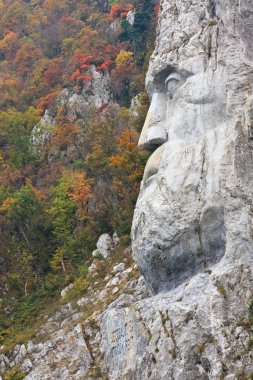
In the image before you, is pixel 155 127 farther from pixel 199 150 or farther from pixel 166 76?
pixel 199 150

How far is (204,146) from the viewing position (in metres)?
16.6

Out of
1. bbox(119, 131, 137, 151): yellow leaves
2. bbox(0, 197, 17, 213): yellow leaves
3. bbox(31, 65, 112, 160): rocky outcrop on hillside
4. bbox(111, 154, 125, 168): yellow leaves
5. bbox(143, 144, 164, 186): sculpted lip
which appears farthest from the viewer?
bbox(31, 65, 112, 160): rocky outcrop on hillside

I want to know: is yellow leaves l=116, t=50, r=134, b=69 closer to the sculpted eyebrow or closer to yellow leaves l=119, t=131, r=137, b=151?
yellow leaves l=119, t=131, r=137, b=151

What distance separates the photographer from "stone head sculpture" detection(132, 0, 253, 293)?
15391 mm

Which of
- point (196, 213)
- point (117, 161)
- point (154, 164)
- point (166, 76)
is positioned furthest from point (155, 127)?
point (117, 161)

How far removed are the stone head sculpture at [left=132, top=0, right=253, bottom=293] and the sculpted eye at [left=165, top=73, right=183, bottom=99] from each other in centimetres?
3

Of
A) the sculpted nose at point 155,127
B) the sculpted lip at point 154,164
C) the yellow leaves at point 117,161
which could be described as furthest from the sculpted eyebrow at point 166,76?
the yellow leaves at point 117,161

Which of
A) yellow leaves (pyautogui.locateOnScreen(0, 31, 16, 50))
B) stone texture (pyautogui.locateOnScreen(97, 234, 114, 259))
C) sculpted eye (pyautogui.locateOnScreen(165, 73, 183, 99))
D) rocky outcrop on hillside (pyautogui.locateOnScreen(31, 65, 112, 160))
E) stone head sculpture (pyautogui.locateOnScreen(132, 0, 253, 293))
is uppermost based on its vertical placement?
yellow leaves (pyautogui.locateOnScreen(0, 31, 16, 50))

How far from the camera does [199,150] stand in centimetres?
1661

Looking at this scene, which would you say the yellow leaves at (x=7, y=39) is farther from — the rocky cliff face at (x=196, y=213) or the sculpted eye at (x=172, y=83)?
the sculpted eye at (x=172, y=83)

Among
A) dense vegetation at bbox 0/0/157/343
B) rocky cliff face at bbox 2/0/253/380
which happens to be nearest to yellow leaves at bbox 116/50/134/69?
dense vegetation at bbox 0/0/157/343

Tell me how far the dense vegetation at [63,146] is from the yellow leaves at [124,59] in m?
0.08

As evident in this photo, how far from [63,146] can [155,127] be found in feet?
68.1

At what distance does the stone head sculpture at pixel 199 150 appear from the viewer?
50.5 ft
